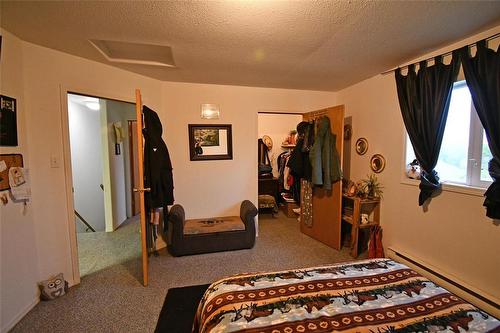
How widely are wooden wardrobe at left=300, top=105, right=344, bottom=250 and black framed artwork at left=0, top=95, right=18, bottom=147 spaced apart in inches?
131

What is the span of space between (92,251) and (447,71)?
Result: 14.9 feet

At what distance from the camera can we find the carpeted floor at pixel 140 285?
177 centimetres

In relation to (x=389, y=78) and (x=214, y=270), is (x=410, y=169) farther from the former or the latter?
(x=214, y=270)

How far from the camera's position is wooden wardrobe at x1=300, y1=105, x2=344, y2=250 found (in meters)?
2.95

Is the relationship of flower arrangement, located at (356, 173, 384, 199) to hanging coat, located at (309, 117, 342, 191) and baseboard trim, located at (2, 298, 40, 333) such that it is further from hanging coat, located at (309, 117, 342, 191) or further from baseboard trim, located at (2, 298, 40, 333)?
baseboard trim, located at (2, 298, 40, 333)

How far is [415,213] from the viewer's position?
92.7 inches

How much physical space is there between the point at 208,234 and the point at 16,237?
178cm

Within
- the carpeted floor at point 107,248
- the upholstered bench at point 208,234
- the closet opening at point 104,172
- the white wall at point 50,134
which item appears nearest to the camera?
the white wall at point 50,134

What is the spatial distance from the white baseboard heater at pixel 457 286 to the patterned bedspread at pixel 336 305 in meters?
0.86

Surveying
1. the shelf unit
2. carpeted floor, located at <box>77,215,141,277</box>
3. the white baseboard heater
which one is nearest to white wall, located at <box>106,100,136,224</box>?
carpeted floor, located at <box>77,215,141,277</box>

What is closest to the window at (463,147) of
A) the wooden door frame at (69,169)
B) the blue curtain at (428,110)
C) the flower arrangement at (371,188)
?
the blue curtain at (428,110)

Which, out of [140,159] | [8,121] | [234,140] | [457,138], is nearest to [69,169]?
[8,121]

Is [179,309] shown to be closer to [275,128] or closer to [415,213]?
[415,213]

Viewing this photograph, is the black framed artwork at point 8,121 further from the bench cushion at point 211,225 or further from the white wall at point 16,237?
the bench cushion at point 211,225
